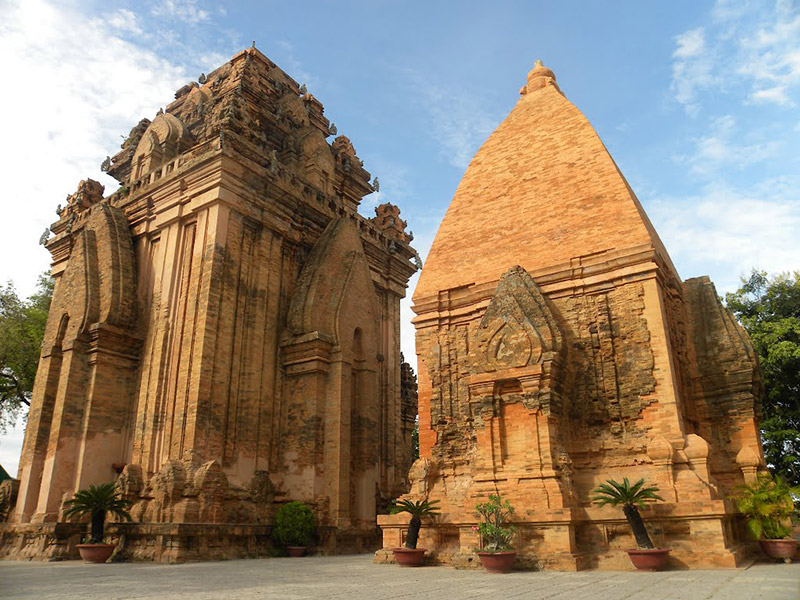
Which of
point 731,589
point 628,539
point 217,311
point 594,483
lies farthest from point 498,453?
point 217,311

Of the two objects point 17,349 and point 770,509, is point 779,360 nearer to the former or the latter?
point 770,509

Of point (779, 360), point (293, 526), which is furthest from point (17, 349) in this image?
point (779, 360)

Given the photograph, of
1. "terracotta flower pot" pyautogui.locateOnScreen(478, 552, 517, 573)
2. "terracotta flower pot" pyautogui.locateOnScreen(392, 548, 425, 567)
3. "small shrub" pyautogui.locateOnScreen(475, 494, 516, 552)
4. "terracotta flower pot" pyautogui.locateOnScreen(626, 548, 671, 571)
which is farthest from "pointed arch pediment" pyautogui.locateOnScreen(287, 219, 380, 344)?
"terracotta flower pot" pyautogui.locateOnScreen(626, 548, 671, 571)

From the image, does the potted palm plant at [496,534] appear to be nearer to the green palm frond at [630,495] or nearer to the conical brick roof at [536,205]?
the green palm frond at [630,495]

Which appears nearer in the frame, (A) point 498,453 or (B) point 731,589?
(B) point 731,589

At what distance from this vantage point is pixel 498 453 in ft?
37.9

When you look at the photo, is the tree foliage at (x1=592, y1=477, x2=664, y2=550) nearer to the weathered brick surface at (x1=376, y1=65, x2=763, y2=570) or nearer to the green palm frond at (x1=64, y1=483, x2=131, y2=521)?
the weathered brick surface at (x1=376, y1=65, x2=763, y2=570)

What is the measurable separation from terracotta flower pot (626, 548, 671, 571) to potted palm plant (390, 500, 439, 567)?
3576mm

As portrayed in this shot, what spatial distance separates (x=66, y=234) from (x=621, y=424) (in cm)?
1998

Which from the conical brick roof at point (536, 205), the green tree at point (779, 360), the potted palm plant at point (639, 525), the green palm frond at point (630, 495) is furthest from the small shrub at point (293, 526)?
the green tree at point (779, 360)

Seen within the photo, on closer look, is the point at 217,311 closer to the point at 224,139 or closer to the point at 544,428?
the point at 224,139

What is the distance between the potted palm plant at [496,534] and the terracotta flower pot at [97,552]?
8.43 metres

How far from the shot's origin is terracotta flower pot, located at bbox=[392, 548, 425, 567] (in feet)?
37.3

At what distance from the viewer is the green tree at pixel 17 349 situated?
24.3 metres
